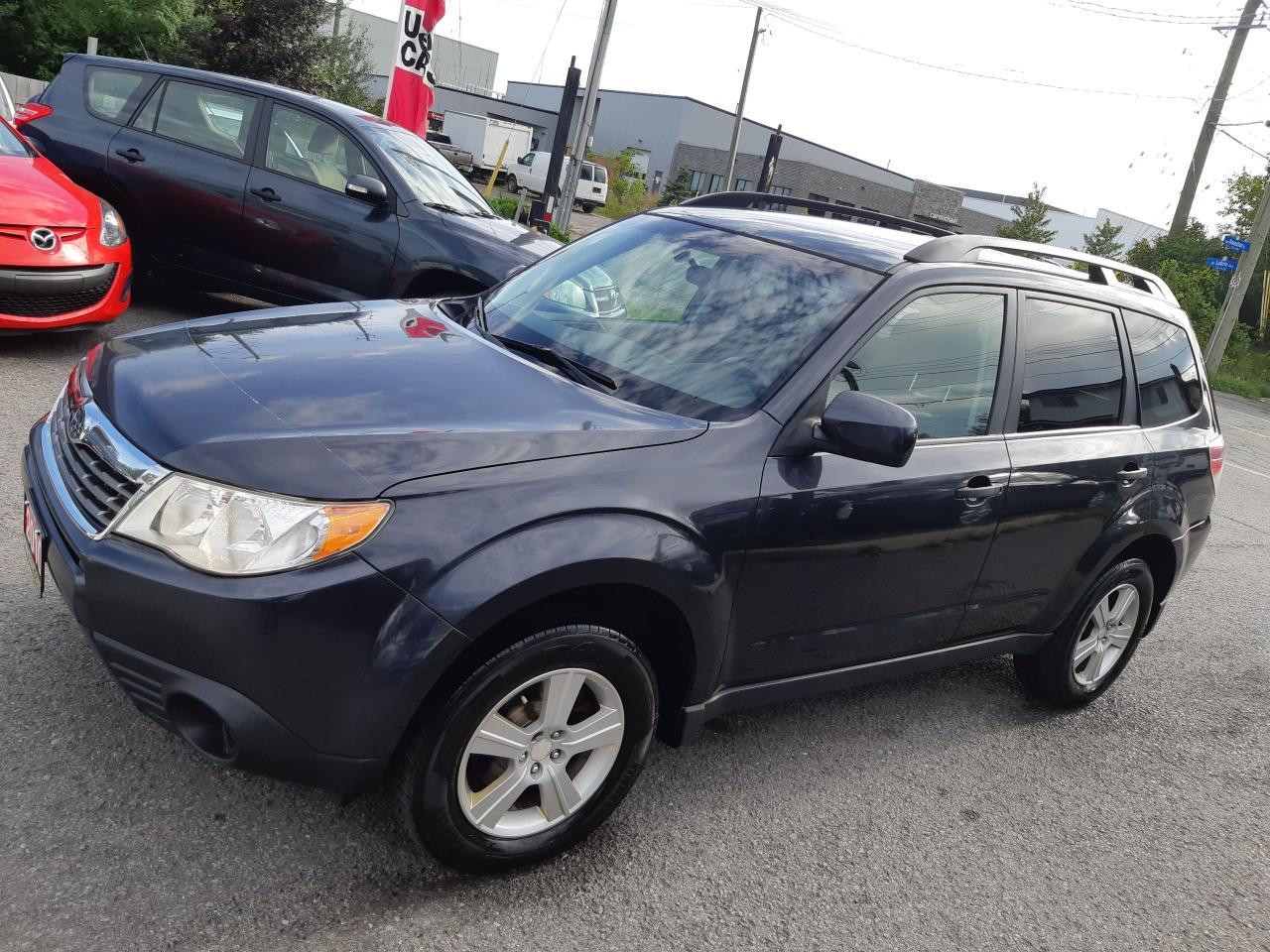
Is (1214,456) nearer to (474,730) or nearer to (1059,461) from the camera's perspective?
(1059,461)

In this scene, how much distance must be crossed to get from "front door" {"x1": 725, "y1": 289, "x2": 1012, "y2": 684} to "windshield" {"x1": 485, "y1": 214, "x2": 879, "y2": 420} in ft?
0.65

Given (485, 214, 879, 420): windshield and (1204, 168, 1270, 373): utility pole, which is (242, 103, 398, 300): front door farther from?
(1204, 168, 1270, 373): utility pole

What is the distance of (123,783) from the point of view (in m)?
2.75

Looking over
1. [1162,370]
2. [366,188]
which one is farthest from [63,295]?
[1162,370]

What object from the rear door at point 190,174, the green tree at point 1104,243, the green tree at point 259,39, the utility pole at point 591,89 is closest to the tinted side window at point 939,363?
the rear door at point 190,174

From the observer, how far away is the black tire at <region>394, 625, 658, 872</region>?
242 cm

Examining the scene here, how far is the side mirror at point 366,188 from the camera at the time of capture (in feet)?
23.2

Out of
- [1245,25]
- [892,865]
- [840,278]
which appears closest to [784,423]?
[840,278]

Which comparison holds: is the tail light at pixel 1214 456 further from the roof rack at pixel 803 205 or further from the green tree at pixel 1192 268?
the green tree at pixel 1192 268

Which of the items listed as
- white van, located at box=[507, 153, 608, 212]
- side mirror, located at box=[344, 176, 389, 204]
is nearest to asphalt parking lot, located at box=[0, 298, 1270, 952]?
side mirror, located at box=[344, 176, 389, 204]

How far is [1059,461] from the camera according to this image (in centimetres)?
370

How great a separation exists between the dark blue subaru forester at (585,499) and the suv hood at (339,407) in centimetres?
1

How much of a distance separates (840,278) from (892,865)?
5.93 feet

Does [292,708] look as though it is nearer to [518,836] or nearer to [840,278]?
[518,836]
